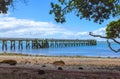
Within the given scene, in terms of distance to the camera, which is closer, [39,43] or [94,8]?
[94,8]

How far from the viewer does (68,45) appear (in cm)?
14075

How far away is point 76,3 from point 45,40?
95681mm

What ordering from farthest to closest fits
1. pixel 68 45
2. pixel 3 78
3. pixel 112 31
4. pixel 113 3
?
1. pixel 68 45
2. pixel 112 31
3. pixel 113 3
4. pixel 3 78

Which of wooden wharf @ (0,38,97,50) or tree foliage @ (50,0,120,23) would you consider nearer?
tree foliage @ (50,0,120,23)

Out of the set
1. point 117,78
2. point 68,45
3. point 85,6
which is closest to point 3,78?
point 117,78

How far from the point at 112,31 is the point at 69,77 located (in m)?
10.0

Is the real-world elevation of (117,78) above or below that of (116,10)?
below

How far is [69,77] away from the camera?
14.7m

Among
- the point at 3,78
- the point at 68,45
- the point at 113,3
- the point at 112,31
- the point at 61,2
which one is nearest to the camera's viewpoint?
the point at 3,78

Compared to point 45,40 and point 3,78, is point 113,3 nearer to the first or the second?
point 3,78

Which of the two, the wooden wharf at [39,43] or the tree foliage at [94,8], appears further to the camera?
the wooden wharf at [39,43]

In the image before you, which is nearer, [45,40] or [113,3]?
[113,3]

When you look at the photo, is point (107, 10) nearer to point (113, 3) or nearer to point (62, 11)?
point (113, 3)

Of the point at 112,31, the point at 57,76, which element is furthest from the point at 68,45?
the point at 57,76
